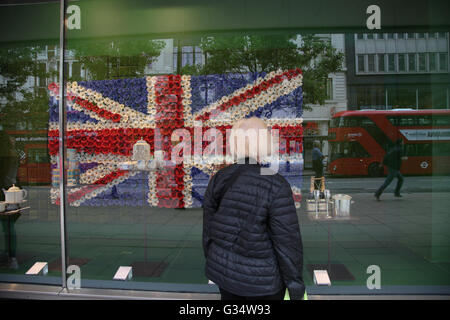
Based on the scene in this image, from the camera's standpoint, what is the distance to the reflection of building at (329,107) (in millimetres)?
4691

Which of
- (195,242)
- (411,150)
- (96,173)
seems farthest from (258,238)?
(411,150)

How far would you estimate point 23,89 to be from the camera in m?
4.93

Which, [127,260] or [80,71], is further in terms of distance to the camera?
[80,71]

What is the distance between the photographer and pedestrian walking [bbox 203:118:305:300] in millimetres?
1600

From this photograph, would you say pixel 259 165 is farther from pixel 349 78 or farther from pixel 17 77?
pixel 17 77

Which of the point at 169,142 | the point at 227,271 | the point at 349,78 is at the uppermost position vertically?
the point at 349,78

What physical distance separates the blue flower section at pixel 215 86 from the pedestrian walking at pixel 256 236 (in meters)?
2.62

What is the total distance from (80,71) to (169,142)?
1762mm

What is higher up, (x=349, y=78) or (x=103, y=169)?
(x=349, y=78)

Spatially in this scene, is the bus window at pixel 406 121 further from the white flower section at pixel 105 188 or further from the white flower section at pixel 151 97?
the white flower section at pixel 105 188

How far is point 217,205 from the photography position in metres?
1.79
